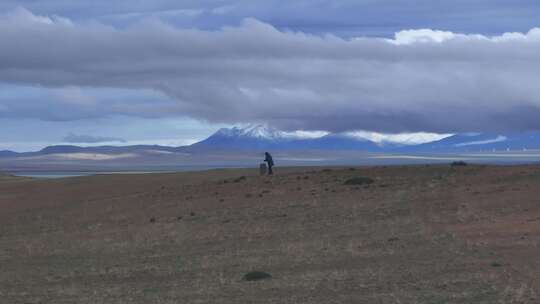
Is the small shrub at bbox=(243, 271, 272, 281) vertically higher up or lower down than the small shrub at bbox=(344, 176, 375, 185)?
lower down

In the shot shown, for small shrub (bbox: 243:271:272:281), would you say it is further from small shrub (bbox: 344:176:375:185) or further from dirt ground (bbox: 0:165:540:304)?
small shrub (bbox: 344:176:375:185)

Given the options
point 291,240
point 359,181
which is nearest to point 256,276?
point 291,240

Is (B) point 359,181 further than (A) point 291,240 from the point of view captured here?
Yes

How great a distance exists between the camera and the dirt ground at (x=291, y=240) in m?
20.3

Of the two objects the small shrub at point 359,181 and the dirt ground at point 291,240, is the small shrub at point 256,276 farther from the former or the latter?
the small shrub at point 359,181

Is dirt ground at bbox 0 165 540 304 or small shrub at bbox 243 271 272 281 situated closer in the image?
dirt ground at bbox 0 165 540 304

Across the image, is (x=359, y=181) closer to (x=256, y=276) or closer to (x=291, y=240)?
(x=291, y=240)

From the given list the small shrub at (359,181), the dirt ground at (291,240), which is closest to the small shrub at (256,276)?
the dirt ground at (291,240)

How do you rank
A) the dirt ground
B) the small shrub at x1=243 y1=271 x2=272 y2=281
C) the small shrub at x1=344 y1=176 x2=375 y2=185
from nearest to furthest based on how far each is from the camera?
the dirt ground < the small shrub at x1=243 y1=271 x2=272 y2=281 < the small shrub at x1=344 y1=176 x2=375 y2=185

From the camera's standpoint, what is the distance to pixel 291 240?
3109 cm

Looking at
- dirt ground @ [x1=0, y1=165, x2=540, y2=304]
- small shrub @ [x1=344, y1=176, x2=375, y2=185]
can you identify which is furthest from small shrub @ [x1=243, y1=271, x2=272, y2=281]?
small shrub @ [x1=344, y1=176, x2=375, y2=185]

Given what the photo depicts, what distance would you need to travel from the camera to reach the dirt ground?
801 inches

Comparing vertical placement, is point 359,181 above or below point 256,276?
above

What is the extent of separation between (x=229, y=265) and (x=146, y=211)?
19133 millimetres
